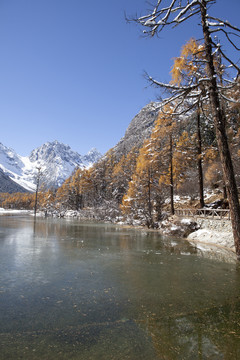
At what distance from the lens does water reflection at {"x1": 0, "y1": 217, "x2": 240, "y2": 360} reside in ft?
10.3

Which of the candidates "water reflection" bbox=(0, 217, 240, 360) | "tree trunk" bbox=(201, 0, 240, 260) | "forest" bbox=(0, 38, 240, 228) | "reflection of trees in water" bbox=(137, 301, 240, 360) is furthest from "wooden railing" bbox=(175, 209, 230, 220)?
"reflection of trees in water" bbox=(137, 301, 240, 360)

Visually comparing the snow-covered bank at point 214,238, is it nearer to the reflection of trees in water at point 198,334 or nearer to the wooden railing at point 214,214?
the wooden railing at point 214,214

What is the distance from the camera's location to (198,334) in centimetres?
354

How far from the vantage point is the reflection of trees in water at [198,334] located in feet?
9.98

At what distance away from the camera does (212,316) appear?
424 cm

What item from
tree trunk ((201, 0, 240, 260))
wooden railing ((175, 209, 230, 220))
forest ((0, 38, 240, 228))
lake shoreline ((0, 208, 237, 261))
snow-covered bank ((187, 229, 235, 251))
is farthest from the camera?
wooden railing ((175, 209, 230, 220))

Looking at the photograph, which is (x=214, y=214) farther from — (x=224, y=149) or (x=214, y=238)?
(x=224, y=149)

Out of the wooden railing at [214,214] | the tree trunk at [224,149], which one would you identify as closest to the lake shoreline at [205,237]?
the wooden railing at [214,214]

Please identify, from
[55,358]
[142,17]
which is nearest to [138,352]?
[55,358]

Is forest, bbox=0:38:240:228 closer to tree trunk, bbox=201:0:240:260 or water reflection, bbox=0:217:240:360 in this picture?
tree trunk, bbox=201:0:240:260

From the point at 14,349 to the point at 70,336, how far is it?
79 cm

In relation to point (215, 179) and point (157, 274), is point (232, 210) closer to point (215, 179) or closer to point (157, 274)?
point (157, 274)

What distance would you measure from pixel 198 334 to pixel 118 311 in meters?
1.54

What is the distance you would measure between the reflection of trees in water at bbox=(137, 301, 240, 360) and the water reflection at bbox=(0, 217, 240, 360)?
0.05ft
